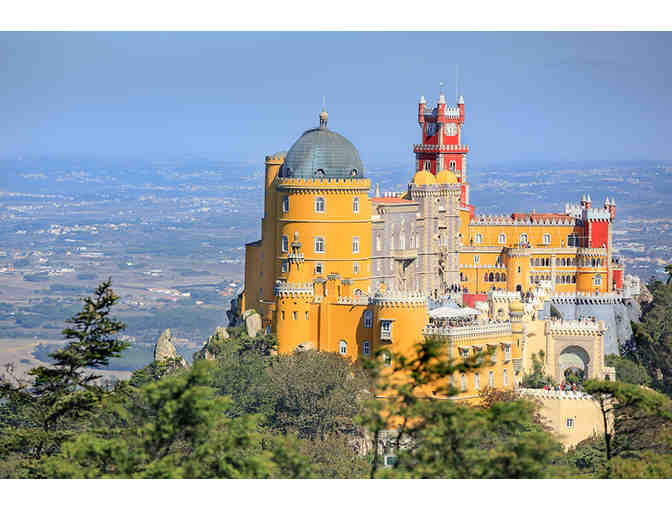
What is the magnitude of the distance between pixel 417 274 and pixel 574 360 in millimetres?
11061

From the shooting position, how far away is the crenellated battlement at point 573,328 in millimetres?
91000

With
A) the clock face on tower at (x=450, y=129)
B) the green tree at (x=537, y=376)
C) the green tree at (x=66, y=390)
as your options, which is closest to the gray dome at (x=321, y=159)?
A: the green tree at (x=537, y=376)

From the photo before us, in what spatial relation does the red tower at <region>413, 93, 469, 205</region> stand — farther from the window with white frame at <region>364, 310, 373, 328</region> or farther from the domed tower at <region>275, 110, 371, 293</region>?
the window with white frame at <region>364, 310, 373, 328</region>

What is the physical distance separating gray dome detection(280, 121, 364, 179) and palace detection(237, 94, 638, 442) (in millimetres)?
81

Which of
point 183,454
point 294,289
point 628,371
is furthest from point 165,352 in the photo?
point 183,454

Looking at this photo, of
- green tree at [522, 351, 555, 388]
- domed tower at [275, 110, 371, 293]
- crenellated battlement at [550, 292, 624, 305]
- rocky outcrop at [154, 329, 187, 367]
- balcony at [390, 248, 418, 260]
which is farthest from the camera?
Answer: crenellated battlement at [550, 292, 624, 305]

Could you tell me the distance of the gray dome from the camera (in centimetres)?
8844

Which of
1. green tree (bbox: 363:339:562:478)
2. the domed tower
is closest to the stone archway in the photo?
the domed tower

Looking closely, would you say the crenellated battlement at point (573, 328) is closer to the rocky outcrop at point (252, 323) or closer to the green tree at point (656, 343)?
the green tree at point (656, 343)

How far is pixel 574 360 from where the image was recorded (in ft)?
299

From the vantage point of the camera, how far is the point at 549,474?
→ 5616 cm

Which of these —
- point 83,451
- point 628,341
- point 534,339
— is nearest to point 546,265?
point 628,341

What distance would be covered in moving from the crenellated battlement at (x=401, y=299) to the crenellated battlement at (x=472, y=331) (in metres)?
1.41

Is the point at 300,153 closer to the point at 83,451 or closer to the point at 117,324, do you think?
the point at 117,324
